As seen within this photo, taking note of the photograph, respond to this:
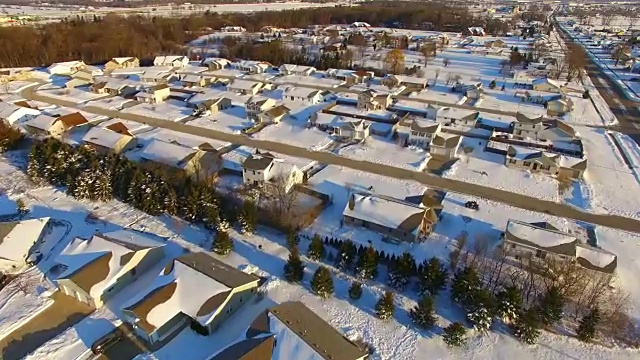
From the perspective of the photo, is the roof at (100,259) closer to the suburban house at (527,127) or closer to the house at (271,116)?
the house at (271,116)

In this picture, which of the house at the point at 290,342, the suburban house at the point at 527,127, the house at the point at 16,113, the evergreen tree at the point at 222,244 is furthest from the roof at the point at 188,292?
the house at the point at 16,113

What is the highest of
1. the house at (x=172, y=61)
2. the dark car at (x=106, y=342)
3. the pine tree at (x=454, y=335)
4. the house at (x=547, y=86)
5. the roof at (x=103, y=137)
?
the house at (x=547, y=86)

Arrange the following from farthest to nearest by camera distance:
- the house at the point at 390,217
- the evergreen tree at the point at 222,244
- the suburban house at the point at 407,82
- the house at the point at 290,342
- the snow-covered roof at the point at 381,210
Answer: the suburban house at the point at 407,82 < the snow-covered roof at the point at 381,210 < the house at the point at 390,217 < the evergreen tree at the point at 222,244 < the house at the point at 290,342

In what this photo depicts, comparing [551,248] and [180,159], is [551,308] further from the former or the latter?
[180,159]

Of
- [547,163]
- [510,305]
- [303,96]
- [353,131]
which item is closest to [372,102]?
[303,96]

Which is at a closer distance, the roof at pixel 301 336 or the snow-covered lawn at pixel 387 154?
the roof at pixel 301 336

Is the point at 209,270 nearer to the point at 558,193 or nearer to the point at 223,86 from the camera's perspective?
the point at 558,193

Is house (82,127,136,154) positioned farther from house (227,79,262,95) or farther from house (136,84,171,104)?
house (227,79,262,95)
